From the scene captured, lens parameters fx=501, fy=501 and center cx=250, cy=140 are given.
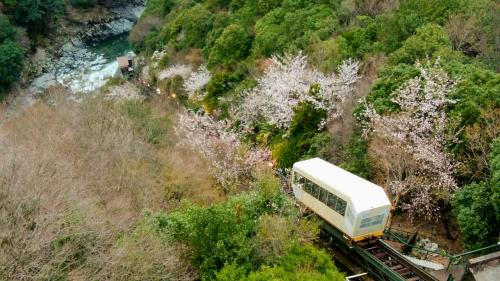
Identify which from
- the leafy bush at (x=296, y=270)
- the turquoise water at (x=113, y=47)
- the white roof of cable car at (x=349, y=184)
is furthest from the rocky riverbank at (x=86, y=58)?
the leafy bush at (x=296, y=270)

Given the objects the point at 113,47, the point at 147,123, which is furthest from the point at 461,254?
the point at 113,47

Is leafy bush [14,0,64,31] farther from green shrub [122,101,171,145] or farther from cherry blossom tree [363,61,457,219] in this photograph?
cherry blossom tree [363,61,457,219]

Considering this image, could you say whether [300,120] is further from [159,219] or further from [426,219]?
[159,219]

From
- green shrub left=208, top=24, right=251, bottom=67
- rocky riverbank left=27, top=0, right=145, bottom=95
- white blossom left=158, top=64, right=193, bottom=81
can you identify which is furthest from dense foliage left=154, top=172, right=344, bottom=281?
rocky riverbank left=27, top=0, right=145, bottom=95

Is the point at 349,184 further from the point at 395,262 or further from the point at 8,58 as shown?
the point at 8,58

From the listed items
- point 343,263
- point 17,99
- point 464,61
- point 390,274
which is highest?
point 464,61

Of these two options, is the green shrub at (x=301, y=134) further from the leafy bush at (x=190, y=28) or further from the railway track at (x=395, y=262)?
the leafy bush at (x=190, y=28)

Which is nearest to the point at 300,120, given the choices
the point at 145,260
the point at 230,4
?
the point at 145,260
